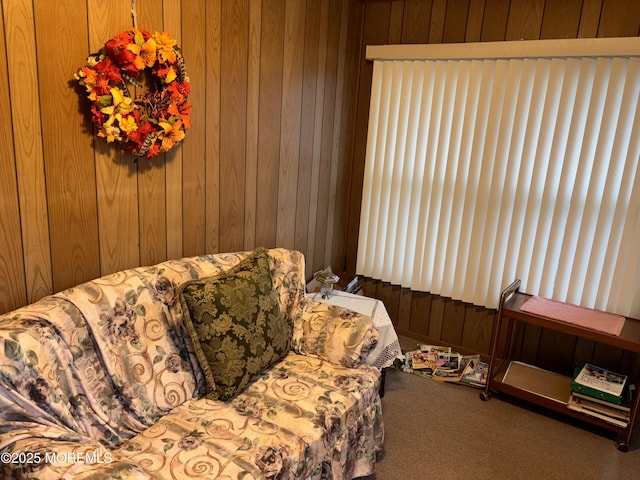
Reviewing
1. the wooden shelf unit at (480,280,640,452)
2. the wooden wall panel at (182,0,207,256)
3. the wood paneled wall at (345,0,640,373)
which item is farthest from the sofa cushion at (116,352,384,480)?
the wood paneled wall at (345,0,640,373)

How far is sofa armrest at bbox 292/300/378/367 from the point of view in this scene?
223 cm

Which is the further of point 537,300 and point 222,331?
point 537,300

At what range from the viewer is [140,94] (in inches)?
78.7

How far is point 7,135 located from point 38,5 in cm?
45

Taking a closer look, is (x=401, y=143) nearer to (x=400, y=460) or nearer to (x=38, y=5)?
(x=400, y=460)

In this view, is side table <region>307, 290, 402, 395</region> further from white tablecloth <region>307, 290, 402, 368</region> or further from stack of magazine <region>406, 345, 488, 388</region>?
stack of magazine <region>406, 345, 488, 388</region>

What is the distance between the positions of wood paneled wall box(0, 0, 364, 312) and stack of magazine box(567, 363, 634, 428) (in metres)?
1.78

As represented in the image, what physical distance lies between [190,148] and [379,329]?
4.42 feet

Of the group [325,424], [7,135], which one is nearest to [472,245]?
[325,424]

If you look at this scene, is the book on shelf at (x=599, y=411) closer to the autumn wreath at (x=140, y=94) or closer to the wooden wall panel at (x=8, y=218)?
the autumn wreath at (x=140, y=94)

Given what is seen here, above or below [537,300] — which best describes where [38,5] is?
above

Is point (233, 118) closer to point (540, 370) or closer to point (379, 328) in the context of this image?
point (379, 328)

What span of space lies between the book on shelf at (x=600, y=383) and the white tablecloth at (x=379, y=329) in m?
0.95

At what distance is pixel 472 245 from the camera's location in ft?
10.4
